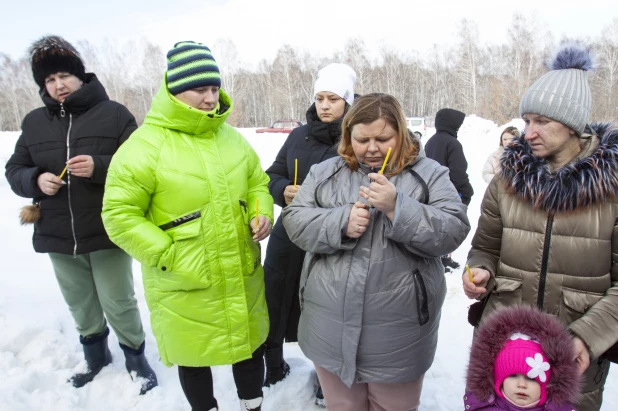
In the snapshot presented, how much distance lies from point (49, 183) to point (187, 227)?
42.5 inches

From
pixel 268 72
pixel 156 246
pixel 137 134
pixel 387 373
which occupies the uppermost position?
pixel 268 72

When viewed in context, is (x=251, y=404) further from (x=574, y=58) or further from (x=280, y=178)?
(x=574, y=58)

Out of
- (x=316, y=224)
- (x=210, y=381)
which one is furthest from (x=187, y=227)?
(x=210, y=381)

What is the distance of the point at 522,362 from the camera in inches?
56.1

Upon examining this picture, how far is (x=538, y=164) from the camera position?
168 cm

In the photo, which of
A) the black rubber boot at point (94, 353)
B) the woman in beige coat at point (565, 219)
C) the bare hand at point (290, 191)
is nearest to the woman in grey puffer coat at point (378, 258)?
the woman in beige coat at point (565, 219)

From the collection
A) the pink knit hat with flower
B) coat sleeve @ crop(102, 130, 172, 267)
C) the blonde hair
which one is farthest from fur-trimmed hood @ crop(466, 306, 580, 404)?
coat sleeve @ crop(102, 130, 172, 267)

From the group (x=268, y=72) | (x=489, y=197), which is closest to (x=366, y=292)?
(x=489, y=197)

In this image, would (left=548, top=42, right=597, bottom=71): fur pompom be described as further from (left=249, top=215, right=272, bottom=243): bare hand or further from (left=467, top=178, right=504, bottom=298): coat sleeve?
(left=249, top=215, right=272, bottom=243): bare hand

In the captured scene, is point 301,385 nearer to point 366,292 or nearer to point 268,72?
point 366,292

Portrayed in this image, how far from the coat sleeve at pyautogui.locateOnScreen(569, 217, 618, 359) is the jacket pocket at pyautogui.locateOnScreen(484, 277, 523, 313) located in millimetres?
229

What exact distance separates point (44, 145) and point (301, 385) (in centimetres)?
228

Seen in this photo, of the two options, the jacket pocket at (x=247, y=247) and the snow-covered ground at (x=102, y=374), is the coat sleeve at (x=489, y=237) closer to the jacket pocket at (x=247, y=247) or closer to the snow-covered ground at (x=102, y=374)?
the jacket pocket at (x=247, y=247)

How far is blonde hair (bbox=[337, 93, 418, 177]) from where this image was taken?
1759 mm
